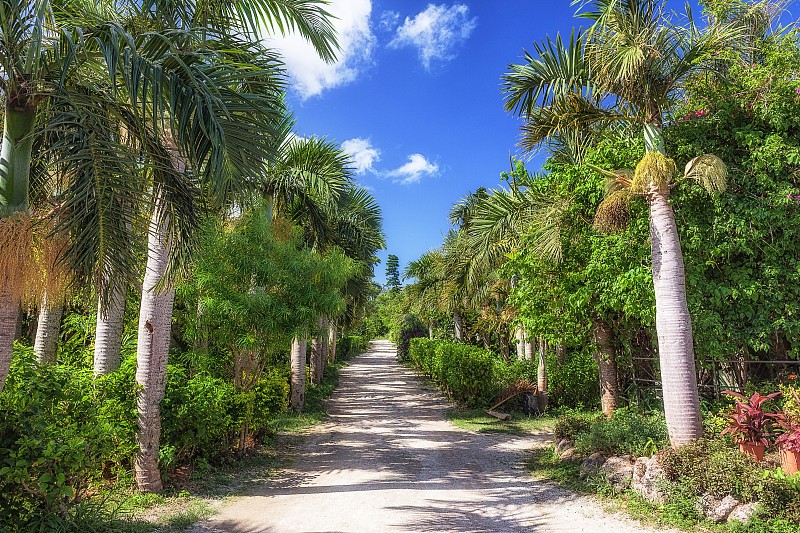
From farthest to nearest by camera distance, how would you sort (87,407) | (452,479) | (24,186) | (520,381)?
(520,381)
(452,479)
(87,407)
(24,186)

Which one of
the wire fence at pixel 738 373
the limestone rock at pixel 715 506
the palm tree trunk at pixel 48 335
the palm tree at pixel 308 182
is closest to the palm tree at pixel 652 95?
the limestone rock at pixel 715 506

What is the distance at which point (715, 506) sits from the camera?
195 inches

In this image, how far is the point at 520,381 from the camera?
42.2 ft

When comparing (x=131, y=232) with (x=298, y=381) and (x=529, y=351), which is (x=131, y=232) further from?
(x=529, y=351)

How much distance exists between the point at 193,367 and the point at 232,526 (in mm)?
3926

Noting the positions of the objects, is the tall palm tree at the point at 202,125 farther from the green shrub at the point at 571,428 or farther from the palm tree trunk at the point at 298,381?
the palm tree trunk at the point at 298,381

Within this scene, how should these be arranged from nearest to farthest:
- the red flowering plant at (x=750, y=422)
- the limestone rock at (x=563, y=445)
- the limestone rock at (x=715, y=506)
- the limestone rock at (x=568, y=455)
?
the limestone rock at (x=715, y=506)
the red flowering plant at (x=750, y=422)
the limestone rock at (x=568, y=455)
the limestone rock at (x=563, y=445)

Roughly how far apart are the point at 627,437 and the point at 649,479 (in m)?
1.06

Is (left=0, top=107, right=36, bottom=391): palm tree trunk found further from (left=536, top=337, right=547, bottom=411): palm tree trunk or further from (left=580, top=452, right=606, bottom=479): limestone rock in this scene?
(left=536, top=337, right=547, bottom=411): palm tree trunk

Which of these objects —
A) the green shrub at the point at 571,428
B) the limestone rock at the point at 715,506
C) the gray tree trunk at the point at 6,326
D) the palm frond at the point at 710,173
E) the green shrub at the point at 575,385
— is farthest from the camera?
the green shrub at the point at 575,385

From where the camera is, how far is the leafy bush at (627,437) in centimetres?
634

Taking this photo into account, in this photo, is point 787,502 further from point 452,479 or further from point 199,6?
point 199,6

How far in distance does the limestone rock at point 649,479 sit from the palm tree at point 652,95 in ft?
1.77

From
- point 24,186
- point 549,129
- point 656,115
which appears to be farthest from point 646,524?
point 24,186
